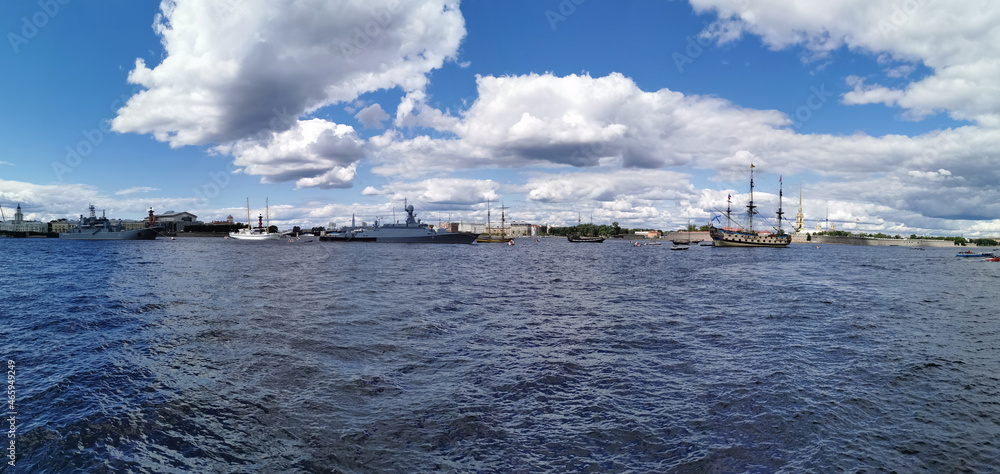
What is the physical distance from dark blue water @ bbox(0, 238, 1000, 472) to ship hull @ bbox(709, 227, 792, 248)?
122637mm

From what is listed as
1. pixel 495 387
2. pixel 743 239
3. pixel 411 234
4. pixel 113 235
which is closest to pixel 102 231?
pixel 113 235

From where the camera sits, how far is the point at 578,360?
14273 millimetres

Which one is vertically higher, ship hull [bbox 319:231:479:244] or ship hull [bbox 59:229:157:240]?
ship hull [bbox 59:229:157:240]

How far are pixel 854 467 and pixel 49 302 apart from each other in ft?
115

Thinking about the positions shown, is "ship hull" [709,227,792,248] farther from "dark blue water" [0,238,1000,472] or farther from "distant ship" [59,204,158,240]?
"distant ship" [59,204,158,240]

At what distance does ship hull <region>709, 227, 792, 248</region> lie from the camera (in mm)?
138500

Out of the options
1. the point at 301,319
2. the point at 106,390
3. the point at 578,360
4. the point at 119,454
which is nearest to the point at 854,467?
the point at 578,360

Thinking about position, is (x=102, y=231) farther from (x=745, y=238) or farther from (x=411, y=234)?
(x=745, y=238)

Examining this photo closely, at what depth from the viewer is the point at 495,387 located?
11.6 meters

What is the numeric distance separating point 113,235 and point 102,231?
499 cm

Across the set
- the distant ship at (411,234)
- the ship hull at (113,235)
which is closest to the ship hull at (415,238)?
the distant ship at (411,234)

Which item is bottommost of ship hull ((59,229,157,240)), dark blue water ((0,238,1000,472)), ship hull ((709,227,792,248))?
dark blue water ((0,238,1000,472))

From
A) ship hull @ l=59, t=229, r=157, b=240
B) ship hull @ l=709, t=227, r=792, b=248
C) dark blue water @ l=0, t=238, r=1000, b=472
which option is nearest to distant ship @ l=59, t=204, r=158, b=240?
ship hull @ l=59, t=229, r=157, b=240

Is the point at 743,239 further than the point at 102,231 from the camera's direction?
No
